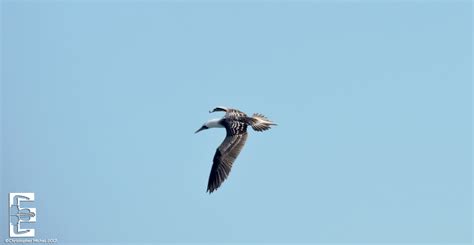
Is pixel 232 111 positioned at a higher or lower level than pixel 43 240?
higher

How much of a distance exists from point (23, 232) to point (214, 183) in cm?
860

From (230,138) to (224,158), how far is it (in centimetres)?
108

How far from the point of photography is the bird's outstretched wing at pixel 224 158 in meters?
81.7

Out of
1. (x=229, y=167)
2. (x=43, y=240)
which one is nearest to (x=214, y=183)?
(x=229, y=167)

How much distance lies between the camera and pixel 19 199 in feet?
277

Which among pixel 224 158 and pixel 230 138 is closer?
pixel 224 158

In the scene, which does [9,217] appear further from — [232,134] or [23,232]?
[232,134]

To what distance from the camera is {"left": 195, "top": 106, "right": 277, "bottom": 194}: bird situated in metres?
81.8

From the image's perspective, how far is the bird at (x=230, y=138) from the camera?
81.8 meters

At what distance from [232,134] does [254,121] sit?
4.62ft

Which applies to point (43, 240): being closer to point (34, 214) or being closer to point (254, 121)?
point (34, 214)

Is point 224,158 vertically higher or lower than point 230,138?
lower

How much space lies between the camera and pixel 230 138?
8256 cm

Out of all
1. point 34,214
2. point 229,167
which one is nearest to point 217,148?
point 229,167
